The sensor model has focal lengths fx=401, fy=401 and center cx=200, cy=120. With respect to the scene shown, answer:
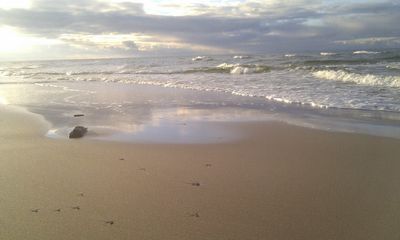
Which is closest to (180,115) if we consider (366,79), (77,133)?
(77,133)

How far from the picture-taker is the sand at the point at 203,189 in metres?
3.59

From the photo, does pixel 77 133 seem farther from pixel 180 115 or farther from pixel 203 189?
pixel 203 189

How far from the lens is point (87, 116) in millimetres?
10109

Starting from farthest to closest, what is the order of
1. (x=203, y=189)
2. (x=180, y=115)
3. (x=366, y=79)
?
(x=366, y=79) < (x=180, y=115) < (x=203, y=189)

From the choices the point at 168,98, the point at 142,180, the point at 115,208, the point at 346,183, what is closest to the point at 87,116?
the point at 168,98

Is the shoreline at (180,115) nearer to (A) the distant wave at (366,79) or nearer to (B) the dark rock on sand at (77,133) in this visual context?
(B) the dark rock on sand at (77,133)

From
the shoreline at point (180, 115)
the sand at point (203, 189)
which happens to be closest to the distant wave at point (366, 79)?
the shoreline at point (180, 115)

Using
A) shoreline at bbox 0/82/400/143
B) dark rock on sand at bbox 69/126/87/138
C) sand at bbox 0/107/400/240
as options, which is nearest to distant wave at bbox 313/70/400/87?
shoreline at bbox 0/82/400/143

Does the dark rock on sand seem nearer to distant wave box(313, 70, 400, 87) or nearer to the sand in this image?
the sand

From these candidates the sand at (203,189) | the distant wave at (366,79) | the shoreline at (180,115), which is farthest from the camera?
the distant wave at (366,79)

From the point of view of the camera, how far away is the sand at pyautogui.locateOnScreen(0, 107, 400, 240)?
3.59 m

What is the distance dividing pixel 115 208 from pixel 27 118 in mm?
6845

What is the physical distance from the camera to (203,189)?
459 cm

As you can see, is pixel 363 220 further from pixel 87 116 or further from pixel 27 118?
pixel 27 118
